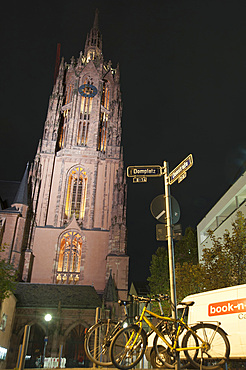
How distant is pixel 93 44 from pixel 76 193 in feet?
109

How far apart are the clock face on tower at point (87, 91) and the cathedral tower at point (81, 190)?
0.12 meters

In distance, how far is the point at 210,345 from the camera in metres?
6.12

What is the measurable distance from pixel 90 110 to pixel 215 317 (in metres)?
46.5

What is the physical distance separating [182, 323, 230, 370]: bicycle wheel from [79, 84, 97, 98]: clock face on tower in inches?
1946

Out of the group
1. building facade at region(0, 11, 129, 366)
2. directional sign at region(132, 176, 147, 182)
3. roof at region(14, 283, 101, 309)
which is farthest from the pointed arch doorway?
directional sign at region(132, 176, 147, 182)

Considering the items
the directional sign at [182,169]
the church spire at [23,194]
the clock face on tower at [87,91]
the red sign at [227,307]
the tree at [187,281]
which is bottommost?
the red sign at [227,307]

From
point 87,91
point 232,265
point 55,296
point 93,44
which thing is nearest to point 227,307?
point 232,265

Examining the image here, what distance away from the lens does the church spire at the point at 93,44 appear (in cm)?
6172

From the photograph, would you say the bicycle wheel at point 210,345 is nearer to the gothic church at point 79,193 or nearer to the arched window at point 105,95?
the gothic church at point 79,193

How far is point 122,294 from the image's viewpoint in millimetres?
38781

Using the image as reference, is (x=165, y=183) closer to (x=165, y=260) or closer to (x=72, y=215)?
(x=165, y=260)

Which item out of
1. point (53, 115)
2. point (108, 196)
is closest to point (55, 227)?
point (108, 196)

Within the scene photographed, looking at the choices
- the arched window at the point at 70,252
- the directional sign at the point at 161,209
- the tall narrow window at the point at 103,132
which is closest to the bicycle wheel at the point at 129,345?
the directional sign at the point at 161,209

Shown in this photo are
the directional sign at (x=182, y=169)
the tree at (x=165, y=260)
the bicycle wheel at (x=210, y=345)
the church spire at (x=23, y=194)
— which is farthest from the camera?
the church spire at (x=23, y=194)
